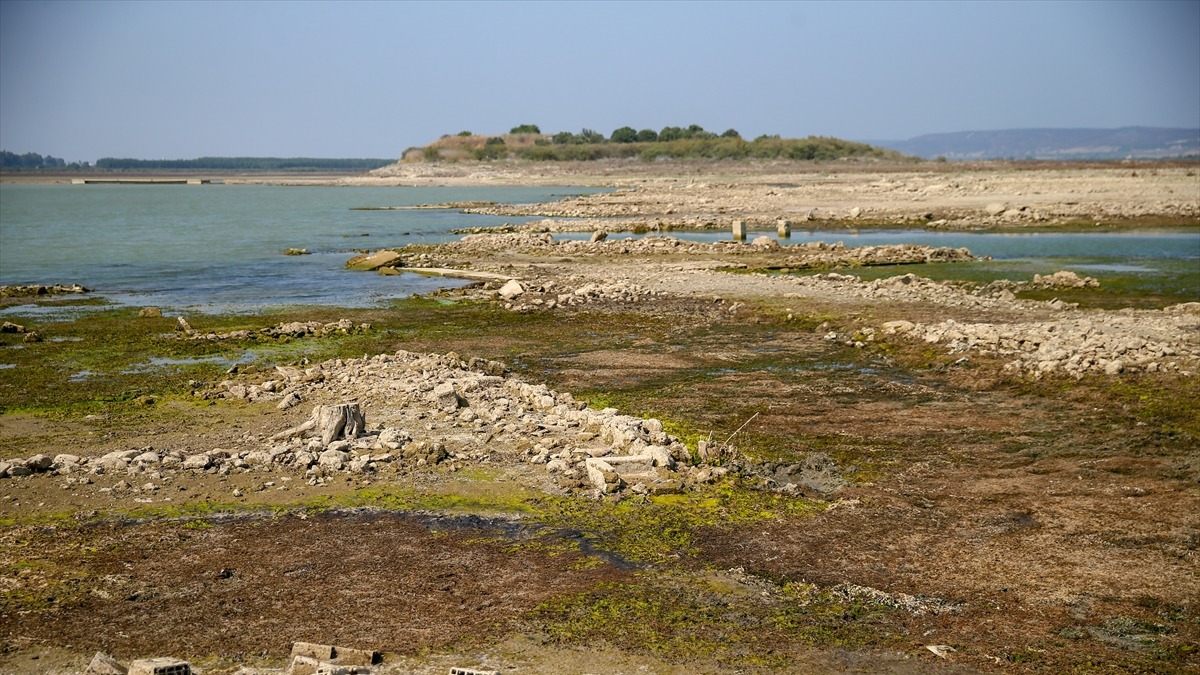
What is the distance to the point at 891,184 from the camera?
3066 inches

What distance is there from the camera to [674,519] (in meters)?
10.2

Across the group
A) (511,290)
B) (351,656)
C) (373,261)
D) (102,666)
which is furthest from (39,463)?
(373,261)

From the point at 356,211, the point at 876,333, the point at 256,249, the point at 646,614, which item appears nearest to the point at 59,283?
the point at 256,249

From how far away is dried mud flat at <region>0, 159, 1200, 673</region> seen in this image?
24.9 feet

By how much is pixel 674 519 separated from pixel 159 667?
5.12 m

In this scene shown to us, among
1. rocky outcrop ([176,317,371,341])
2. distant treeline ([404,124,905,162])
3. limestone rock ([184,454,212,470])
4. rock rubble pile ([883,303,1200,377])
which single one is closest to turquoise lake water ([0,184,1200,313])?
rocky outcrop ([176,317,371,341])

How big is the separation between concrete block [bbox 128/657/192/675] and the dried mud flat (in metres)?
0.64

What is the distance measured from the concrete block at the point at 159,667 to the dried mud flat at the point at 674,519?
644 mm

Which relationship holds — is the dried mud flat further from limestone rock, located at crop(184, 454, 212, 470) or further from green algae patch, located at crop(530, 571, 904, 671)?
limestone rock, located at crop(184, 454, 212, 470)

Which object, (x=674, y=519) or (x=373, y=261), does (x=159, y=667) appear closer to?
(x=674, y=519)

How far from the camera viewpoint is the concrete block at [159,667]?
6.59 m

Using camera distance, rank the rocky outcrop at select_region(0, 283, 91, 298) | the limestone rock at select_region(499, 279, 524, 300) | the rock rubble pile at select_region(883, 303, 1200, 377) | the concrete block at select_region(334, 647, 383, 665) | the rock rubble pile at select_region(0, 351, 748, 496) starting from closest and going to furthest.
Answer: the concrete block at select_region(334, 647, 383, 665), the rock rubble pile at select_region(0, 351, 748, 496), the rock rubble pile at select_region(883, 303, 1200, 377), the limestone rock at select_region(499, 279, 524, 300), the rocky outcrop at select_region(0, 283, 91, 298)

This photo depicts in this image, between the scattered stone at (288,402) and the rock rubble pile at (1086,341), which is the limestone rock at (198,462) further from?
the rock rubble pile at (1086,341)

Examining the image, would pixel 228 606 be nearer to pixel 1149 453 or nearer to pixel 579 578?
pixel 579 578
